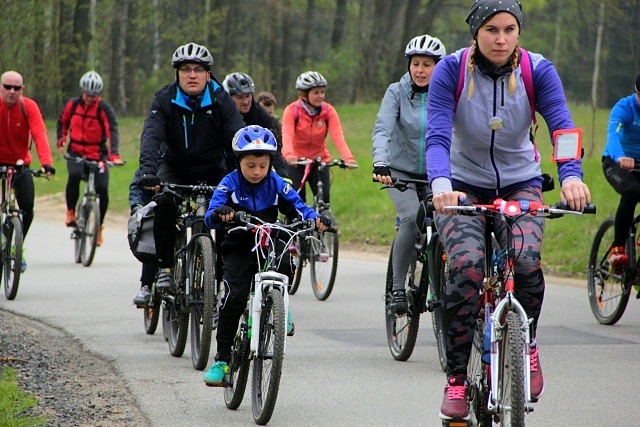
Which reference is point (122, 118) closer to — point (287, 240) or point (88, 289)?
point (88, 289)

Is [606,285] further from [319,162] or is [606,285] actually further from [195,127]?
[195,127]

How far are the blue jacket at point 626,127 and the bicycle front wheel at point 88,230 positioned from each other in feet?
23.9

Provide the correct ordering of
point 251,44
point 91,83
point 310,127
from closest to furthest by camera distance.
→ point 310,127 → point 91,83 → point 251,44

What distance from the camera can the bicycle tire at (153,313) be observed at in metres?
9.08

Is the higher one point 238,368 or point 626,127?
point 626,127

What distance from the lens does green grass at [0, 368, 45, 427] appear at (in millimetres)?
5563

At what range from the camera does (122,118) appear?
142 ft

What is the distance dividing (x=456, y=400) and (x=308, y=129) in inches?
321

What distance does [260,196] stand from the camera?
7.13m

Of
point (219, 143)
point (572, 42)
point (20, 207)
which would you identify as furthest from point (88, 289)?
point (572, 42)

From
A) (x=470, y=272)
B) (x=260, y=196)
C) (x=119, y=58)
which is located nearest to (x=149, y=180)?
(x=260, y=196)

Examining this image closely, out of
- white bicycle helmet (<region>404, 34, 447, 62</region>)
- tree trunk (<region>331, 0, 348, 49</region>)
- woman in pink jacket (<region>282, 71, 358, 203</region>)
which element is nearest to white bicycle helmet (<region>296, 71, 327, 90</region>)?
woman in pink jacket (<region>282, 71, 358, 203</region>)

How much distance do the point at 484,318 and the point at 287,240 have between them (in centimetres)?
180

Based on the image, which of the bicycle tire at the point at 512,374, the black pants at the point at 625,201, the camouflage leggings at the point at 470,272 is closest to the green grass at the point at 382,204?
the black pants at the point at 625,201
